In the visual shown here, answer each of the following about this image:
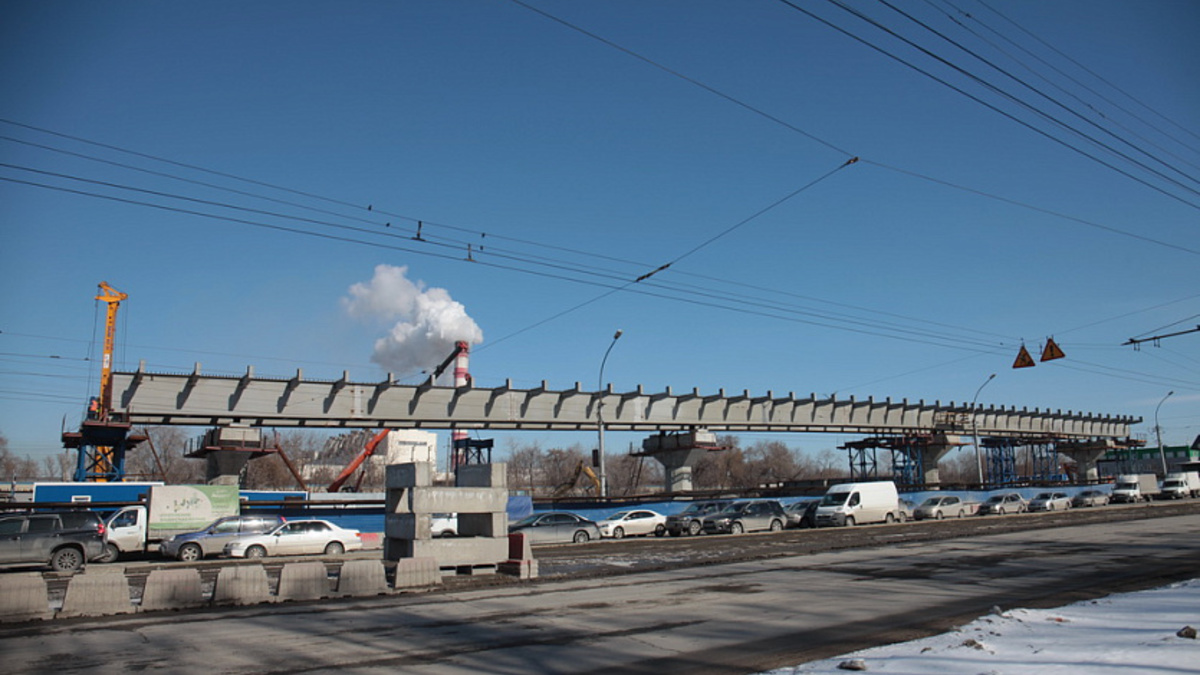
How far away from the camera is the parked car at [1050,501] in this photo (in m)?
49.2

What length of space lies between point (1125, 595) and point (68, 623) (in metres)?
16.4

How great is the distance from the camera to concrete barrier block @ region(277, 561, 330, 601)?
14406mm

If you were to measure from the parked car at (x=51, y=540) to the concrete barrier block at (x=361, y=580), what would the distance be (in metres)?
11.4

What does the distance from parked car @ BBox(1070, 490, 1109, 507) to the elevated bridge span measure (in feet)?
43.1

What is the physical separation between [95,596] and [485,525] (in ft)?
26.2

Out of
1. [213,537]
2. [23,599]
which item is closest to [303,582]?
[23,599]

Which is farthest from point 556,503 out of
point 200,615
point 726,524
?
point 200,615

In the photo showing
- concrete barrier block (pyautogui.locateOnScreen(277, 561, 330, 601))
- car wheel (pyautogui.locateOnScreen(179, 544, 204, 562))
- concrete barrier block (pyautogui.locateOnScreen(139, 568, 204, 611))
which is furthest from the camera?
car wheel (pyautogui.locateOnScreen(179, 544, 204, 562))

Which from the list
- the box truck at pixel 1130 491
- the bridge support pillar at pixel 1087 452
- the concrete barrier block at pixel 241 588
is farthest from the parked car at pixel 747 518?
the bridge support pillar at pixel 1087 452

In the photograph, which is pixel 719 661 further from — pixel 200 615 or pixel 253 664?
pixel 200 615

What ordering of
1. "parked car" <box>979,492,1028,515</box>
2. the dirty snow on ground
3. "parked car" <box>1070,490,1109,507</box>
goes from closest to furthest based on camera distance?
1. the dirty snow on ground
2. "parked car" <box>979,492,1028,515</box>
3. "parked car" <box>1070,490,1109,507</box>

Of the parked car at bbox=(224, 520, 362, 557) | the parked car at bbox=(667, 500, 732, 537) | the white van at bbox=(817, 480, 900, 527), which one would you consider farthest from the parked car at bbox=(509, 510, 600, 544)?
the white van at bbox=(817, 480, 900, 527)

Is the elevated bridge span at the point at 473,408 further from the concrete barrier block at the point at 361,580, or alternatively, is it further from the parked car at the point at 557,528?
the concrete barrier block at the point at 361,580

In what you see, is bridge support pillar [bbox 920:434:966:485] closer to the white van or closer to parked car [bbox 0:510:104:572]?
the white van
